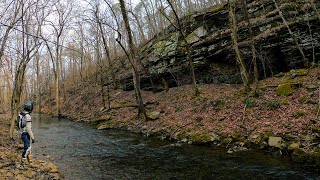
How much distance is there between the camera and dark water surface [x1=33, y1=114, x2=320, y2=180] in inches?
289

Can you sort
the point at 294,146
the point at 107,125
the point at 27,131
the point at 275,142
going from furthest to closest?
the point at 107,125
the point at 275,142
the point at 294,146
the point at 27,131

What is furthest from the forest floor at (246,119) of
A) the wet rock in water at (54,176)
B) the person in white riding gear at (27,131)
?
the person in white riding gear at (27,131)

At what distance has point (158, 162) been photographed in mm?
8984

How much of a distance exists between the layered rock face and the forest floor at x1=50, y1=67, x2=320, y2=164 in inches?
78.5

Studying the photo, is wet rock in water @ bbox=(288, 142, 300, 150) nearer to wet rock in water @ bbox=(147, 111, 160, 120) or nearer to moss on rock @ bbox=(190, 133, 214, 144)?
moss on rock @ bbox=(190, 133, 214, 144)

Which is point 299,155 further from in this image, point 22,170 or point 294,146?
point 22,170

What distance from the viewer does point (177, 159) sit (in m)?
9.18

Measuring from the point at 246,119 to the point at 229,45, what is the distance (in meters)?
9.37

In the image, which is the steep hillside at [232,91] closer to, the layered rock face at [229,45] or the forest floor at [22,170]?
the layered rock face at [229,45]

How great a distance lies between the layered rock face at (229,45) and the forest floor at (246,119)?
1.99 metres

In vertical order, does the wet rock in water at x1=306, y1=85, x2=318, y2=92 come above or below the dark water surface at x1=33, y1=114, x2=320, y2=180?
above

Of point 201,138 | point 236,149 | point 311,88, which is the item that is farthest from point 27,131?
point 311,88

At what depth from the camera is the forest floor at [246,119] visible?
9.12m

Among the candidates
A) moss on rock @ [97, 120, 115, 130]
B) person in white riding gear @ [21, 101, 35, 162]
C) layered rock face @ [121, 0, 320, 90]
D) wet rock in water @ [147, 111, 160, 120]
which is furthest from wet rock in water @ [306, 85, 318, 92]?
moss on rock @ [97, 120, 115, 130]
